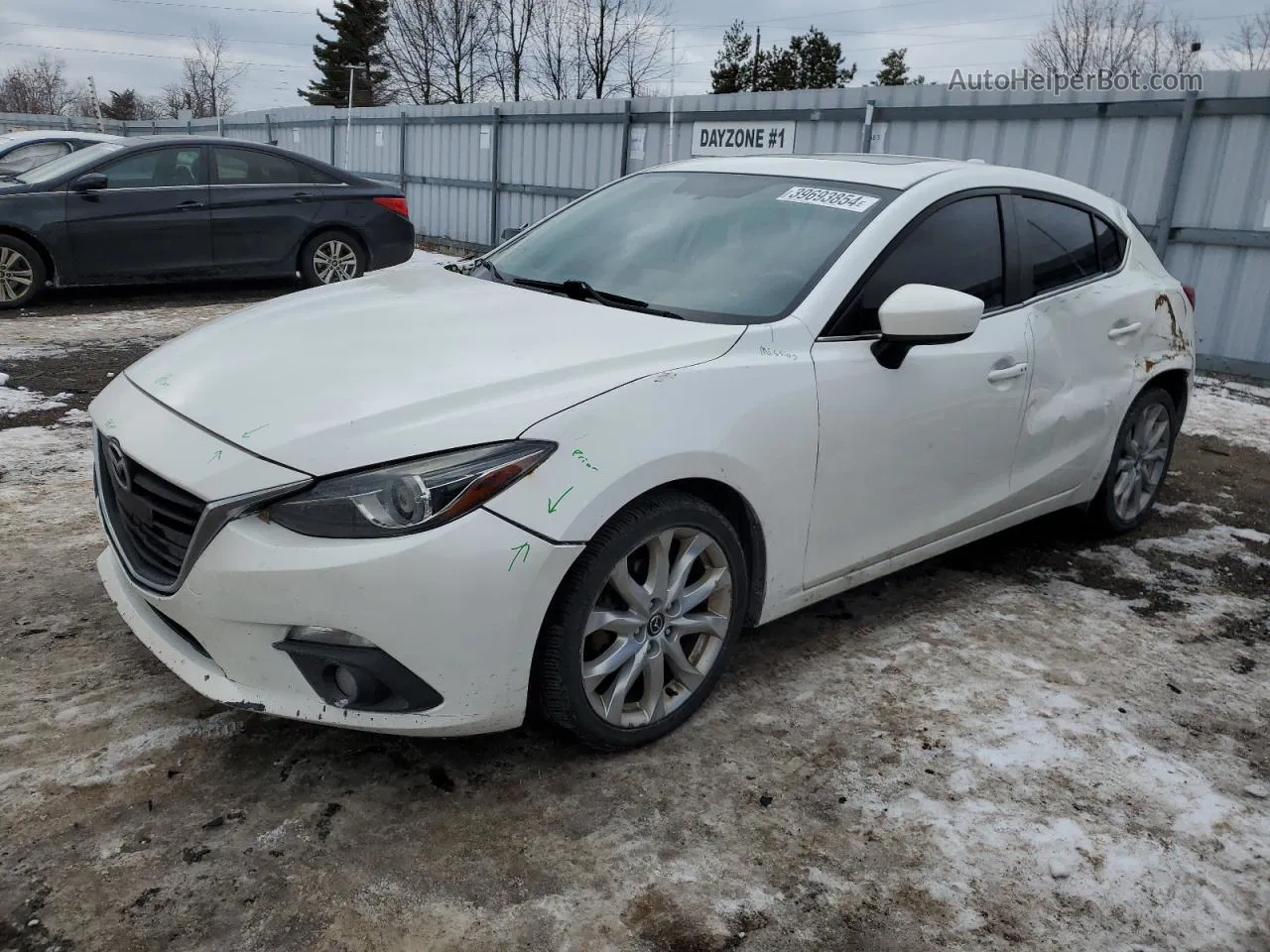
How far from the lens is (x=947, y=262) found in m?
3.45

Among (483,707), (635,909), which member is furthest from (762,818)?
(483,707)

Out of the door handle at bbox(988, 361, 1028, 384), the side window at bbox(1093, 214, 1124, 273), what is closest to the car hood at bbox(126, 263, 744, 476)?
the door handle at bbox(988, 361, 1028, 384)

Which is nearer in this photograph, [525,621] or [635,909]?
[635,909]

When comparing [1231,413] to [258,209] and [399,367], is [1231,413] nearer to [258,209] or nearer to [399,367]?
[399,367]

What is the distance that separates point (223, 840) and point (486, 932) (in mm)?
667

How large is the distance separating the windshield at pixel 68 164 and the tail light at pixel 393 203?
2386 mm

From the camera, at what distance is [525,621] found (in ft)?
7.72

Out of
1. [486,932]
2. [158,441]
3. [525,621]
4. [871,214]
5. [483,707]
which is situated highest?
[871,214]

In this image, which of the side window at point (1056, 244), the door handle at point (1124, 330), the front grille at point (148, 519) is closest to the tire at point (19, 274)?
the front grille at point (148, 519)

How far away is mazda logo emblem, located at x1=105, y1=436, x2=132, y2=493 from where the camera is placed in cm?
257

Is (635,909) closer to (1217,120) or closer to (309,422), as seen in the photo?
(309,422)

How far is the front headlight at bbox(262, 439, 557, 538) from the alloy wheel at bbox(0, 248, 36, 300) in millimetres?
7930

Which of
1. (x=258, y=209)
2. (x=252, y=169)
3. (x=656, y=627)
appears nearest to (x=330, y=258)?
(x=258, y=209)

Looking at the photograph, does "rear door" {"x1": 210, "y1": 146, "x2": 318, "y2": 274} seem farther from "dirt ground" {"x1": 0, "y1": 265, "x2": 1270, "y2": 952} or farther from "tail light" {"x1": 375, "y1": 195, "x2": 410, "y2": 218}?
"dirt ground" {"x1": 0, "y1": 265, "x2": 1270, "y2": 952}
